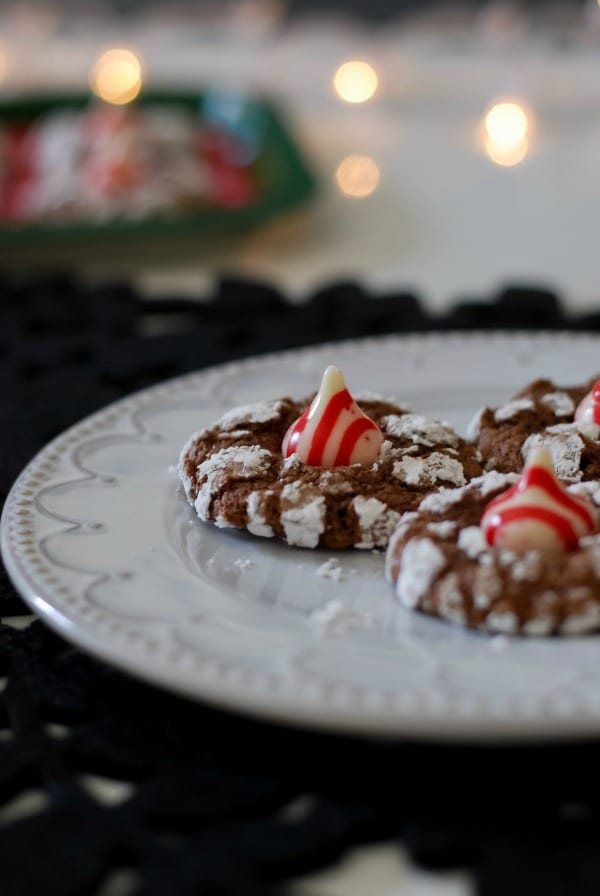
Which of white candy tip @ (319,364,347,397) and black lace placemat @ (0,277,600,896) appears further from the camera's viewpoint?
white candy tip @ (319,364,347,397)

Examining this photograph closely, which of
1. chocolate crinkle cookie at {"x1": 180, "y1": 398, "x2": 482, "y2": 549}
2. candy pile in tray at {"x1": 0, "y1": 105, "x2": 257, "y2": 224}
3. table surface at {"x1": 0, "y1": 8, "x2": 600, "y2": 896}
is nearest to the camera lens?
chocolate crinkle cookie at {"x1": 180, "y1": 398, "x2": 482, "y2": 549}

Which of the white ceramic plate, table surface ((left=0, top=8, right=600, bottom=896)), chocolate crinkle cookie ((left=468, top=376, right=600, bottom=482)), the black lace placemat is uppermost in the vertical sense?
table surface ((left=0, top=8, right=600, bottom=896))

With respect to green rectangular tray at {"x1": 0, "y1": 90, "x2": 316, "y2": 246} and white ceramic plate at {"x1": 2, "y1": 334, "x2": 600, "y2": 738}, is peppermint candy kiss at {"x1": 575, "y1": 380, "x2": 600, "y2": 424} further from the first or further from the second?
green rectangular tray at {"x1": 0, "y1": 90, "x2": 316, "y2": 246}

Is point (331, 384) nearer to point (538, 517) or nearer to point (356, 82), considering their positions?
point (538, 517)

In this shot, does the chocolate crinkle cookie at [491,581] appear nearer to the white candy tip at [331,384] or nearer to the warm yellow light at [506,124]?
the white candy tip at [331,384]

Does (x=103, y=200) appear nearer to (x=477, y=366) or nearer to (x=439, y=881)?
(x=477, y=366)

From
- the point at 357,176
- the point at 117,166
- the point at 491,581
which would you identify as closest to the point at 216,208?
the point at 117,166

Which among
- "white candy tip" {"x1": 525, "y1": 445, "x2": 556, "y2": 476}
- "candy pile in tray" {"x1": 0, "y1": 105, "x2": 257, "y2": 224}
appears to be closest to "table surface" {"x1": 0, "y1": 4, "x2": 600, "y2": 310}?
"candy pile in tray" {"x1": 0, "y1": 105, "x2": 257, "y2": 224}
